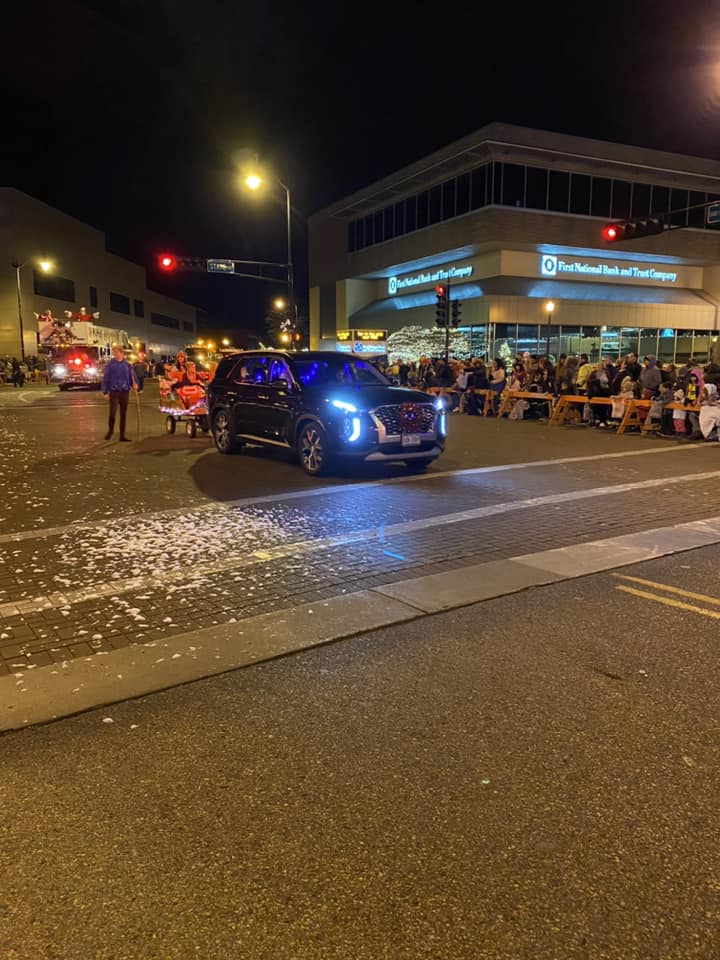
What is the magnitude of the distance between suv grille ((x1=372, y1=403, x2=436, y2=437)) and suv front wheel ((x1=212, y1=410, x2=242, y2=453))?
11.5ft

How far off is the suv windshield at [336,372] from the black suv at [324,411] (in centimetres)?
2

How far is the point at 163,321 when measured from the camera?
118 metres

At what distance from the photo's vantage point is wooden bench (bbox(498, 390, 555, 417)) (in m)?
20.0

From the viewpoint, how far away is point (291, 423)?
455 inches

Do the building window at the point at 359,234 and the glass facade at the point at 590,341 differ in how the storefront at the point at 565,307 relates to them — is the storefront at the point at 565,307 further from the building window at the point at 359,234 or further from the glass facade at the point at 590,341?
the building window at the point at 359,234

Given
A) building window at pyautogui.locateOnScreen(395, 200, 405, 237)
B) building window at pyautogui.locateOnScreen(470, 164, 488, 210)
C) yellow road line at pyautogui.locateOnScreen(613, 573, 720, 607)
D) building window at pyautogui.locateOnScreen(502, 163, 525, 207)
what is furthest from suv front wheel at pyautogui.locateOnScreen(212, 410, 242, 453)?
building window at pyautogui.locateOnScreen(395, 200, 405, 237)

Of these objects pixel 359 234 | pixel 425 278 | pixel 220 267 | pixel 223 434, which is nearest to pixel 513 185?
pixel 425 278

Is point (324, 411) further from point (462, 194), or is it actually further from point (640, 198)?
point (640, 198)

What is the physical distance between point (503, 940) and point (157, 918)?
1.13m

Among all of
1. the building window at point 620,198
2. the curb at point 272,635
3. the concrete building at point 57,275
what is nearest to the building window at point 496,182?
the building window at point 620,198

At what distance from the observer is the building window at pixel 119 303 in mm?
91188

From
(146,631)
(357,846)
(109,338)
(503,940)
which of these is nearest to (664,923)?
(503,940)

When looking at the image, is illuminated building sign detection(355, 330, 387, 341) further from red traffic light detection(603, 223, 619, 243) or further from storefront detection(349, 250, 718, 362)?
red traffic light detection(603, 223, 619, 243)

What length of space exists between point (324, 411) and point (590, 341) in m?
37.5
